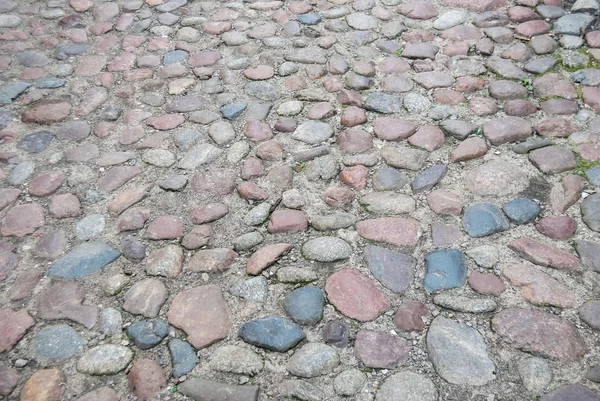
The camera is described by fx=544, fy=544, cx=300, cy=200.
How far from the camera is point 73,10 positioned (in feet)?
12.1

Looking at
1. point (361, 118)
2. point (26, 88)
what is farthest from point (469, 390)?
point (26, 88)

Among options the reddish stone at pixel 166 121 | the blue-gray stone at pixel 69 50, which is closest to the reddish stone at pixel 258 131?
the reddish stone at pixel 166 121

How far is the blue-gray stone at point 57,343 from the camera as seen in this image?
Answer: 5.63 ft

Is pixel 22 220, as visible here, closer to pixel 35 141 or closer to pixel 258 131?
pixel 35 141

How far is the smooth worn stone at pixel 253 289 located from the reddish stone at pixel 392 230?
1.41 ft

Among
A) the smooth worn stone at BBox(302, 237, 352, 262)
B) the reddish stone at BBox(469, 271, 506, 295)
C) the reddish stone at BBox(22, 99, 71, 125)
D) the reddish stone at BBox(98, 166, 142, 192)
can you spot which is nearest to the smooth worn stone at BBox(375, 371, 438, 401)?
the reddish stone at BBox(469, 271, 506, 295)

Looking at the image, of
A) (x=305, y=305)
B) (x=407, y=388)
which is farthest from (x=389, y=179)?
(x=407, y=388)

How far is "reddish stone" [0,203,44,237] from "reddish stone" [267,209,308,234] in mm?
947

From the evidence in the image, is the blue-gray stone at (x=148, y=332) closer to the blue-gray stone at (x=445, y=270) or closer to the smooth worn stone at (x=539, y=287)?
the blue-gray stone at (x=445, y=270)

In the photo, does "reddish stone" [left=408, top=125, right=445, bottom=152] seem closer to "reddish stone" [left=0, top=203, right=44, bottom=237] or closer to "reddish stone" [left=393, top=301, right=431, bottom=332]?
"reddish stone" [left=393, top=301, right=431, bottom=332]

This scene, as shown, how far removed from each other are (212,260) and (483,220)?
40.8 inches

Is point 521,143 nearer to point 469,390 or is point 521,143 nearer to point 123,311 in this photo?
point 469,390

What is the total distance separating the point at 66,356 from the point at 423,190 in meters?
1.45

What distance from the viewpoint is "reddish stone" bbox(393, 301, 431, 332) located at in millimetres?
1743
